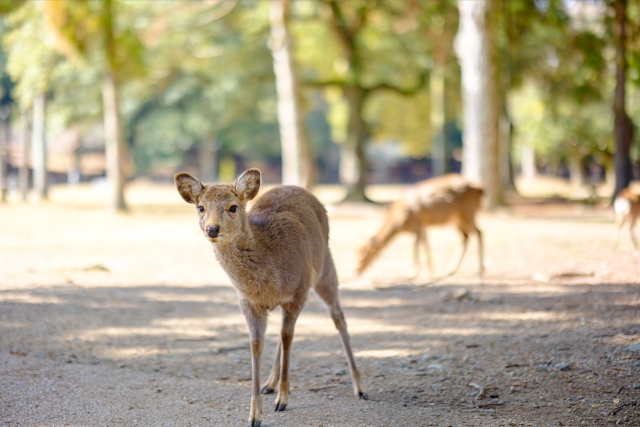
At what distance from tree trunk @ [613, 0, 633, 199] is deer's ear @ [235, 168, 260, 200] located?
17613 millimetres

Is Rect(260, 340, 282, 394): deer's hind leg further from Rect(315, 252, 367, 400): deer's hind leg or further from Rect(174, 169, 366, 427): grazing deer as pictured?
Rect(315, 252, 367, 400): deer's hind leg

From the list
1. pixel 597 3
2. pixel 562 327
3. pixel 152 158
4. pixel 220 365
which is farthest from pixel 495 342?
pixel 152 158

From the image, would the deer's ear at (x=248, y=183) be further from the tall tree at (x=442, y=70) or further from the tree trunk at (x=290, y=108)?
the tall tree at (x=442, y=70)

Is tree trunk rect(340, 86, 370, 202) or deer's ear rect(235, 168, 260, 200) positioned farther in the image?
tree trunk rect(340, 86, 370, 202)

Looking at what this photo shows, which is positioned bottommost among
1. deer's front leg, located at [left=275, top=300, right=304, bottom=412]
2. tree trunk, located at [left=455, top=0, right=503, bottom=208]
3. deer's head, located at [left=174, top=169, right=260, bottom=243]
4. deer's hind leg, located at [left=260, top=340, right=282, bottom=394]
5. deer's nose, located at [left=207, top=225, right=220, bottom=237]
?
deer's hind leg, located at [left=260, top=340, right=282, bottom=394]

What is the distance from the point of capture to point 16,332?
695 cm

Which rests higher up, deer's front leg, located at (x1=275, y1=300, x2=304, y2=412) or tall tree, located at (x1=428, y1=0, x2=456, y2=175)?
tall tree, located at (x1=428, y1=0, x2=456, y2=175)

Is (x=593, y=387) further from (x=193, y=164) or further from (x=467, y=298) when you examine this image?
(x=193, y=164)

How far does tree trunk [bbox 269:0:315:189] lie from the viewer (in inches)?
812

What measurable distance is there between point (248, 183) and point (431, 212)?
247 inches

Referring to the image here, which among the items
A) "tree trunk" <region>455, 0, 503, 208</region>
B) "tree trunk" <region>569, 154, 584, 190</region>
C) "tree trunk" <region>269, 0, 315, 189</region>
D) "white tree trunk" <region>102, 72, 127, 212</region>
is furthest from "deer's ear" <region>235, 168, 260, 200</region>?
"tree trunk" <region>569, 154, 584, 190</region>

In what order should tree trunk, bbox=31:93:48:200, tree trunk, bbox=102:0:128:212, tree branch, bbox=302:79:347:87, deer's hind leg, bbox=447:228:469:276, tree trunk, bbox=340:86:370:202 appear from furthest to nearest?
tree trunk, bbox=31:93:48:200
tree trunk, bbox=340:86:370:202
tree branch, bbox=302:79:347:87
tree trunk, bbox=102:0:128:212
deer's hind leg, bbox=447:228:469:276

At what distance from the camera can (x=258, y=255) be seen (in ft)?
17.2

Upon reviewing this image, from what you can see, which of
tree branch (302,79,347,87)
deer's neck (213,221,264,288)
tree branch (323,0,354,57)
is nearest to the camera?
deer's neck (213,221,264,288)
